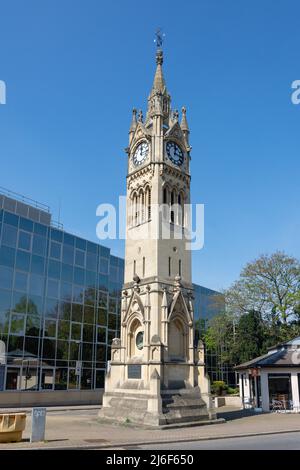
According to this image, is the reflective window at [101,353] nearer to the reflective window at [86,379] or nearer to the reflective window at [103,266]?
the reflective window at [86,379]

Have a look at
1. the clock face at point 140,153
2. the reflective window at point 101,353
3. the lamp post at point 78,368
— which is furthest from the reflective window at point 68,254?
the clock face at point 140,153

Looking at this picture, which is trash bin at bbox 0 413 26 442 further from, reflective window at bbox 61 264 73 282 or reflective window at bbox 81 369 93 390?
reflective window at bbox 61 264 73 282

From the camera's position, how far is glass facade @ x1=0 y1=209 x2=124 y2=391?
35781mm

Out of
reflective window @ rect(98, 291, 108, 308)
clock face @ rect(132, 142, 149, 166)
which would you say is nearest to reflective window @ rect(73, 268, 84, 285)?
reflective window @ rect(98, 291, 108, 308)

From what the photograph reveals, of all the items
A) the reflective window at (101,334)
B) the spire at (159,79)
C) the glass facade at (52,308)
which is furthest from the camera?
A: the reflective window at (101,334)

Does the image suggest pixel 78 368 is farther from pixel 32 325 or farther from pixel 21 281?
pixel 21 281

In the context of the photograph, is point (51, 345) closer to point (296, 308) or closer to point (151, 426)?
point (151, 426)

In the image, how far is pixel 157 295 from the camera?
26547 mm

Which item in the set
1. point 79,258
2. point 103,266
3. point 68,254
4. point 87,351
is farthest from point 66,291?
point 87,351

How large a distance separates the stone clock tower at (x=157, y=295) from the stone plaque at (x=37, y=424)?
837 centimetres

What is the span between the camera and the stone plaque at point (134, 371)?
26069 millimetres

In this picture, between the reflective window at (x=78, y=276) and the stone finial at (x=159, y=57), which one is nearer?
the stone finial at (x=159, y=57)

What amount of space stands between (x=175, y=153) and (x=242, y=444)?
21108 millimetres

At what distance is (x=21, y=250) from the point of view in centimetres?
3778
